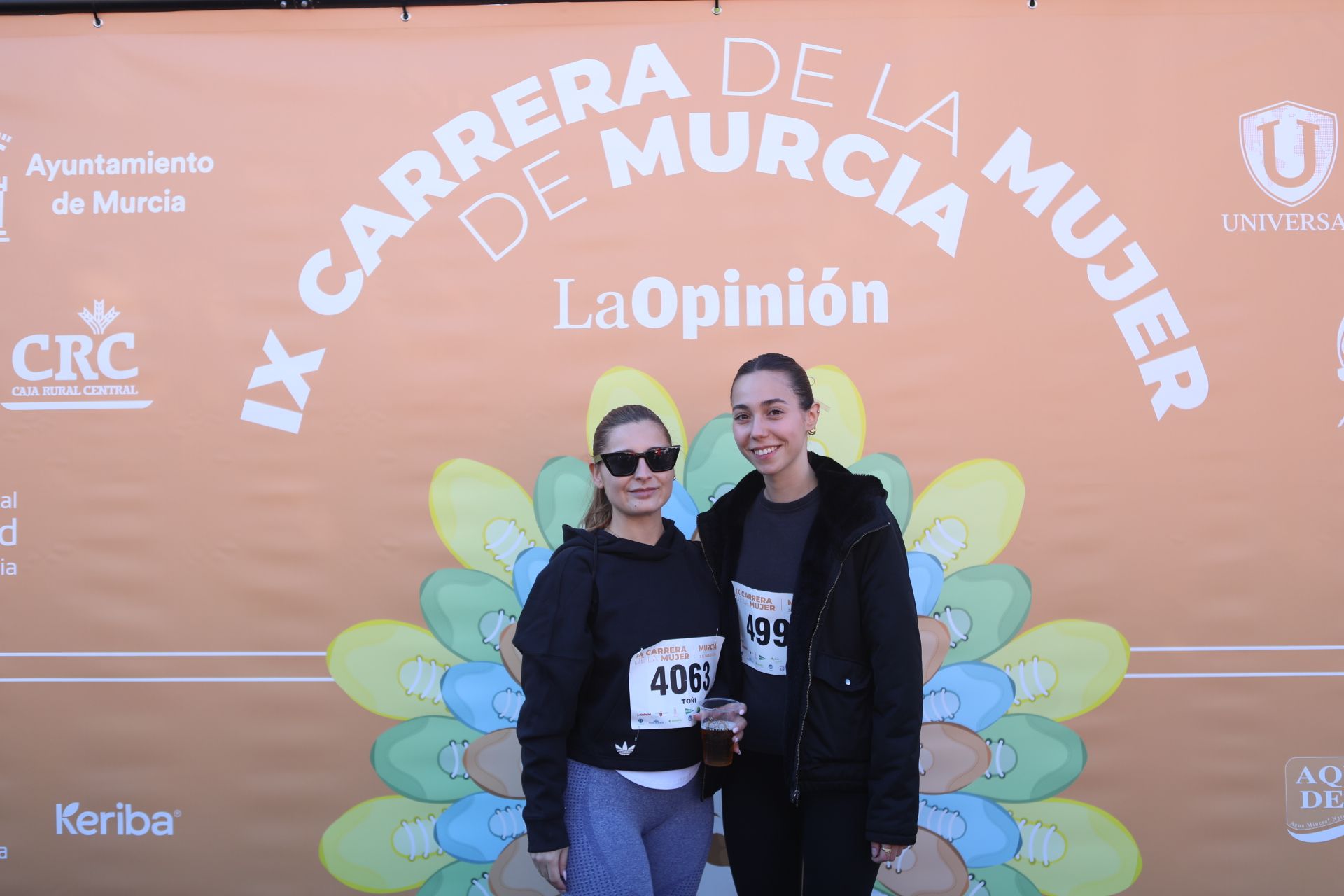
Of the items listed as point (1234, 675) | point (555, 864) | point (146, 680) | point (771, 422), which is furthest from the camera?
point (146, 680)

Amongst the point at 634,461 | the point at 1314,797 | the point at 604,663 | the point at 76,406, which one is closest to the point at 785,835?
the point at 604,663

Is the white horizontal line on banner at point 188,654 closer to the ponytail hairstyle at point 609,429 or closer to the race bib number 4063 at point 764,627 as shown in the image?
the ponytail hairstyle at point 609,429

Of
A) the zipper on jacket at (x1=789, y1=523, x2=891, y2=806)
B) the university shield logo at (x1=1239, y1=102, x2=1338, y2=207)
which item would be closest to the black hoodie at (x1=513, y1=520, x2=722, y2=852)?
the zipper on jacket at (x1=789, y1=523, x2=891, y2=806)

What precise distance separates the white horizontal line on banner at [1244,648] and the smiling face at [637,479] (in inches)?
66.0

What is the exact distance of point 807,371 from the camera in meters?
2.88

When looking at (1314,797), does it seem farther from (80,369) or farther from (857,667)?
(80,369)

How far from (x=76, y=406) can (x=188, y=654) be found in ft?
2.81

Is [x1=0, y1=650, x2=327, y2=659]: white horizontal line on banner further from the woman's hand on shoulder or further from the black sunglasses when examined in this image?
the black sunglasses

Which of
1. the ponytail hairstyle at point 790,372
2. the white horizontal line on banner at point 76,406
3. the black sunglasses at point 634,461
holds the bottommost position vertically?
the black sunglasses at point 634,461

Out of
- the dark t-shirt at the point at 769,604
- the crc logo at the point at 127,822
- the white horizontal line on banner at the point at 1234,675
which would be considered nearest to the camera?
the dark t-shirt at the point at 769,604

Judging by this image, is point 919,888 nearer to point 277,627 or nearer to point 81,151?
point 277,627

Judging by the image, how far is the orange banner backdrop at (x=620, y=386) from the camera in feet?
9.28

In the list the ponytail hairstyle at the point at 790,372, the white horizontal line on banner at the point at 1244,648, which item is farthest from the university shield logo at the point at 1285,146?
the ponytail hairstyle at the point at 790,372

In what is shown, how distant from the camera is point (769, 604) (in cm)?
205
